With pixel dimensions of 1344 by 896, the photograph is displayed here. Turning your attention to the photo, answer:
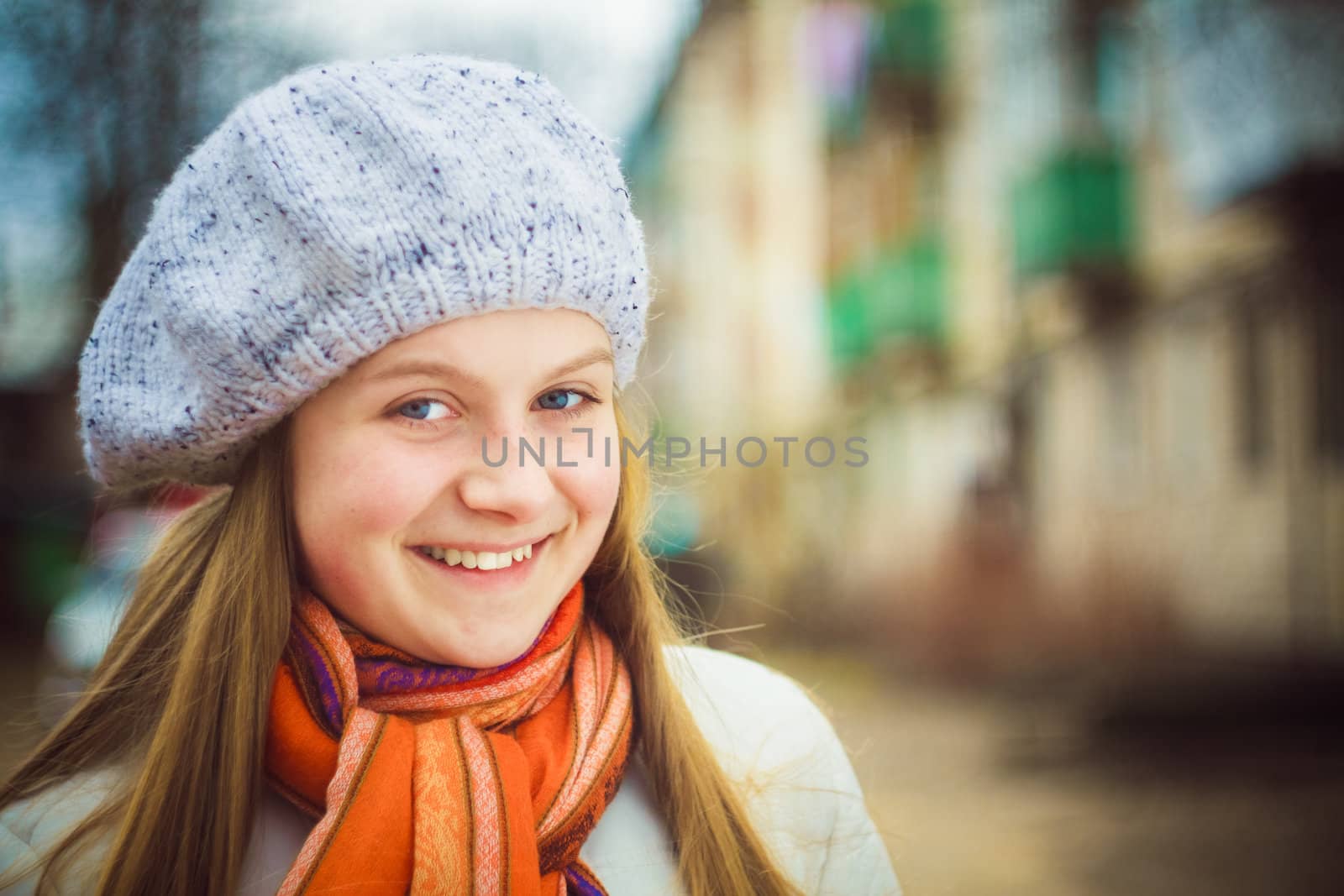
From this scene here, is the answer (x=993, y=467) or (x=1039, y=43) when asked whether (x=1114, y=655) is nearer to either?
(x=993, y=467)

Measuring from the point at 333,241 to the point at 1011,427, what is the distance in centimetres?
1203

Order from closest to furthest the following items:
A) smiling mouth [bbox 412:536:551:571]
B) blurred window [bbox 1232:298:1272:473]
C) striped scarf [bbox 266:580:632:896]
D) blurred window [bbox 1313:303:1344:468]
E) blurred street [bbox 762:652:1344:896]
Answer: striped scarf [bbox 266:580:632:896] → smiling mouth [bbox 412:536:551:571] → blurred street [bbox 762:652:1344:896] → blurred window [bbox 1313:303:1344:468] → blurred window [bbox 1232:298:1272:473]

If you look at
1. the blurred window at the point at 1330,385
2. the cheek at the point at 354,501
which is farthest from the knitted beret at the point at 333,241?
the blurred window at the point at 1330,385

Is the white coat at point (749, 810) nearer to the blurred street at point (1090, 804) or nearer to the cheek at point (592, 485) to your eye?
the cheek at point (592, 485)

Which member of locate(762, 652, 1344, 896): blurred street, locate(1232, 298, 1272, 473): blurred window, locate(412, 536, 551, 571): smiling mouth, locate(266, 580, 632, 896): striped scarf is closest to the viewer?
locate(266, 580, 632, 896): striped scarf

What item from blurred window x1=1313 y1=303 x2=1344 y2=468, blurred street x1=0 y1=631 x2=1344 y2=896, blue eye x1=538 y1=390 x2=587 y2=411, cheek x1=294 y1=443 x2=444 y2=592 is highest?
blurred window x1=1313 y1=303 x2=1344 y2=468

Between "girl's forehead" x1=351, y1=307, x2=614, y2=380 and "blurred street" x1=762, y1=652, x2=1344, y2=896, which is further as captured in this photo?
"blurred street" x1=762, y1=652, x2=1344, y2=896

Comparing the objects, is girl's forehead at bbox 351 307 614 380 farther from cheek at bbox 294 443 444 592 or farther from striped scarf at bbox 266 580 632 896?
striped scarf at bbox 266 580 632 896

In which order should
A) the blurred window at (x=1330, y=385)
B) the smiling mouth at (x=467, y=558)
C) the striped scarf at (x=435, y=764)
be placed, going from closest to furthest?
1. the striped scarf at (x=435, y=764)
2. the smiling mouth at (x=467, y=558)
3. the blurred window at (x=1330, y=385)

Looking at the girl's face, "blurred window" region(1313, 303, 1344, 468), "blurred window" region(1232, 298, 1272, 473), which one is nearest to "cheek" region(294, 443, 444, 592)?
the girl's face

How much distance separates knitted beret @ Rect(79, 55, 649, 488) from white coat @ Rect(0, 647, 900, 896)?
0.56 metres

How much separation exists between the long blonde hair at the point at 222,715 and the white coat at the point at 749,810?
4 centimetres

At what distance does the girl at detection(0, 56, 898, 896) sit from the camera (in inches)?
50.7

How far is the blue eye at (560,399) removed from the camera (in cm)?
146
